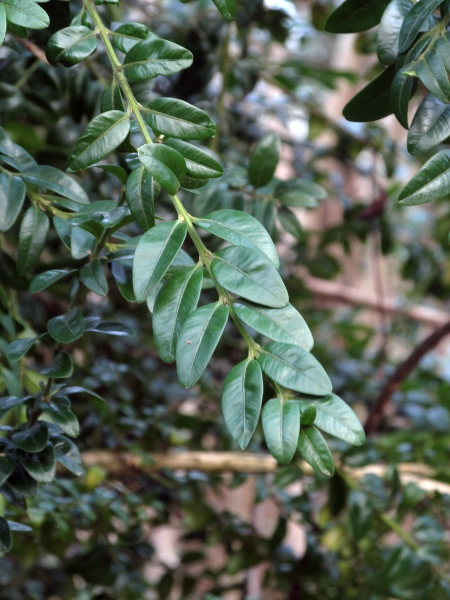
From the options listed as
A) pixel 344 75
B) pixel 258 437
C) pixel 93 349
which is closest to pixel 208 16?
pixel 344 75

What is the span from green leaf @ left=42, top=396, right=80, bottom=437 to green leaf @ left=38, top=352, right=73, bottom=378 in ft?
0.10

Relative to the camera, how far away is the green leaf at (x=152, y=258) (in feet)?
1.19

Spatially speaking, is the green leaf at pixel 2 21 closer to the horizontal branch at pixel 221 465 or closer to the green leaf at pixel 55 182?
the green leaf at pixel 55 182

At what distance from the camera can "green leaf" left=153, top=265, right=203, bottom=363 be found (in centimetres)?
38

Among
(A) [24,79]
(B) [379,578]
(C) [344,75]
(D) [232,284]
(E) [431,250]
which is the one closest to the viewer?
(D) [232,284]

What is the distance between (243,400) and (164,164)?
0.43ft

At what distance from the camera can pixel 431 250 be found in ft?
4.59

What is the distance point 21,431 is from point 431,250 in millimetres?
1095

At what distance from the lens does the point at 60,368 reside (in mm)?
450

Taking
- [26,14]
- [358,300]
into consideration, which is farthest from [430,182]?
[358,300]

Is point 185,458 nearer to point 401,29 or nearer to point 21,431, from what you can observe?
point 21,431

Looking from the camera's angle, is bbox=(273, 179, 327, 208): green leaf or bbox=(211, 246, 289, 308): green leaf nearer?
bbox=(211, 246, 289, 308): green leaf

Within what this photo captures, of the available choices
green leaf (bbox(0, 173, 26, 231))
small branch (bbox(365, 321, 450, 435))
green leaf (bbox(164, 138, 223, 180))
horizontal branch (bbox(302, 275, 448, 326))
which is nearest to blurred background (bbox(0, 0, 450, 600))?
small branch (bbox(365, 321, 450, 435))

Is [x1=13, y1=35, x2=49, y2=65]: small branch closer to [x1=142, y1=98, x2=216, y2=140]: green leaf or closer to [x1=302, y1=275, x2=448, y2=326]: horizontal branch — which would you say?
[x1=142, y1=98, x2=216, y2=140]: green leaf
